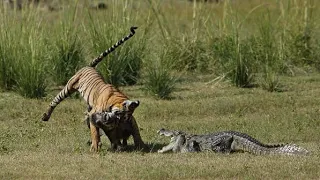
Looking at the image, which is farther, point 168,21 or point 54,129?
point 168,21

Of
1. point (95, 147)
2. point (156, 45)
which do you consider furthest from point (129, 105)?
point (156, 45)

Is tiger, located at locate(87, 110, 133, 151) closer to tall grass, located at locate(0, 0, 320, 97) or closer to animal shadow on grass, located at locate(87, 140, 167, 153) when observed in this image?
animal shadow on grass, located at locate(87, 140, 167, 153)

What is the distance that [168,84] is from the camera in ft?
47.6

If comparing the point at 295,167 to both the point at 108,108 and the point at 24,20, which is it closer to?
the point at 108,108

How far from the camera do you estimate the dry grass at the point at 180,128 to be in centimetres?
900

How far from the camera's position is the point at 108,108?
32.6ft

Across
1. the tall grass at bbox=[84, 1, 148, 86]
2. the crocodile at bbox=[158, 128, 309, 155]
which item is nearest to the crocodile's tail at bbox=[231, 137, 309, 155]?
the crocodile at bbox=[158, 128, 309, 155]

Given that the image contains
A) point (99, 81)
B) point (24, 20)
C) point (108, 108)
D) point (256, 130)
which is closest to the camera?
point (108, 108)

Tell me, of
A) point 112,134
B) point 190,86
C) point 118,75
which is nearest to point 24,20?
point 118,75

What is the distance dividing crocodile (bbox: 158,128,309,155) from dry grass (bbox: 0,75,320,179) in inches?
6.4

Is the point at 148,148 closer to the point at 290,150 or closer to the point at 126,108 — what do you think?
the point at 126,108

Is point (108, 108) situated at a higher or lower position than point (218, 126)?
higher

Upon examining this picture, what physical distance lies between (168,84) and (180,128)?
7.34 ft

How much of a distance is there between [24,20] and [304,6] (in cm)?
601
